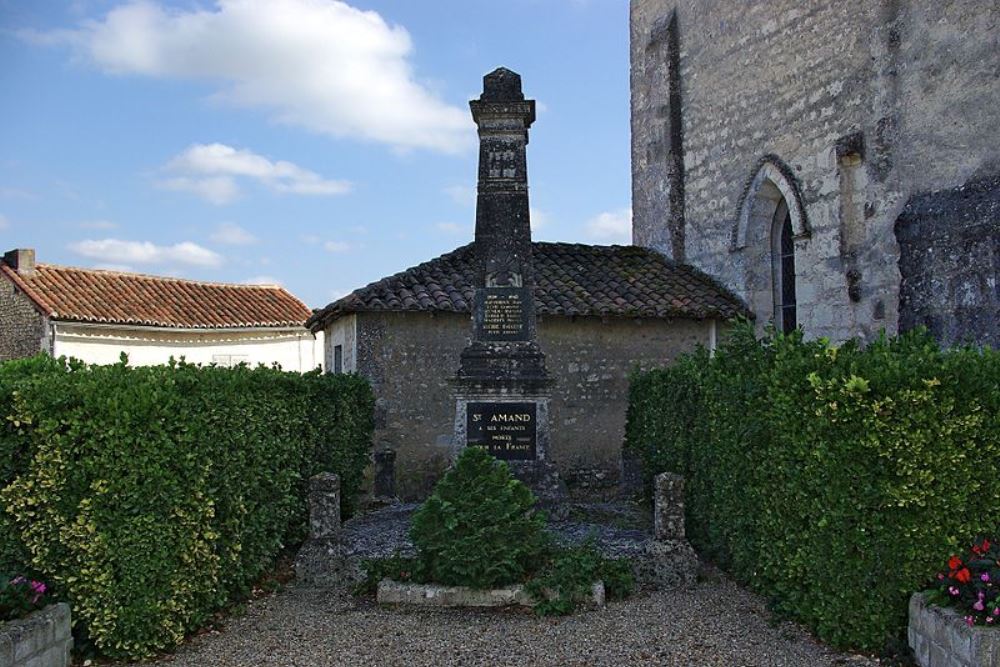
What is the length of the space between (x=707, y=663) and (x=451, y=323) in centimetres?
839

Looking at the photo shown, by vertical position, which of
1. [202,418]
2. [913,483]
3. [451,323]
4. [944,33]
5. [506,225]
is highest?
[944,33]

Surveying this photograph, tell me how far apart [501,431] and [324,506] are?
2333mm

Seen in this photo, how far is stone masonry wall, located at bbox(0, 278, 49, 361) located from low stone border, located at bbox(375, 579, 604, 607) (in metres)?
16.6

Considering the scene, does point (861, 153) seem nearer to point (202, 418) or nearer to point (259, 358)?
point (202, 418)

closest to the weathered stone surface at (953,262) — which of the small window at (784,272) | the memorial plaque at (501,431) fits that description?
the small window at (784,272)

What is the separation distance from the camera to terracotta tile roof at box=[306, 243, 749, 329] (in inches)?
519

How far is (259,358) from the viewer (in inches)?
955

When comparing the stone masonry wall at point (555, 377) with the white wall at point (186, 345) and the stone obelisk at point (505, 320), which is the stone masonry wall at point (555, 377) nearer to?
the stone obelisk at point (505, 320)

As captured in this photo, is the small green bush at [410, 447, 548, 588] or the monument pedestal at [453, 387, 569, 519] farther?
the monument pedestal at [453, 387, 569, 519]

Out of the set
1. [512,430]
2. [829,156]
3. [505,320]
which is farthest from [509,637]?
[829,156]

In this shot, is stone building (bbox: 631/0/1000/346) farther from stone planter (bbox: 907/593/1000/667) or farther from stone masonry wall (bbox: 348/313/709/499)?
stone planter (bbox: 907/593/1000/667)

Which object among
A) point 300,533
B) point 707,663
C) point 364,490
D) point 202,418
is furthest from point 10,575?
point 364,490

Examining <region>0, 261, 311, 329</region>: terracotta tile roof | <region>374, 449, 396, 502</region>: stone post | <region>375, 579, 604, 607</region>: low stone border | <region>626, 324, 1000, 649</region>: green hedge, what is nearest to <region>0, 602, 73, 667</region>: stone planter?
<region>375, 579, 604, 607</region>: low stone border

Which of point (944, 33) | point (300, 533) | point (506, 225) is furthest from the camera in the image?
point (944, 33)
